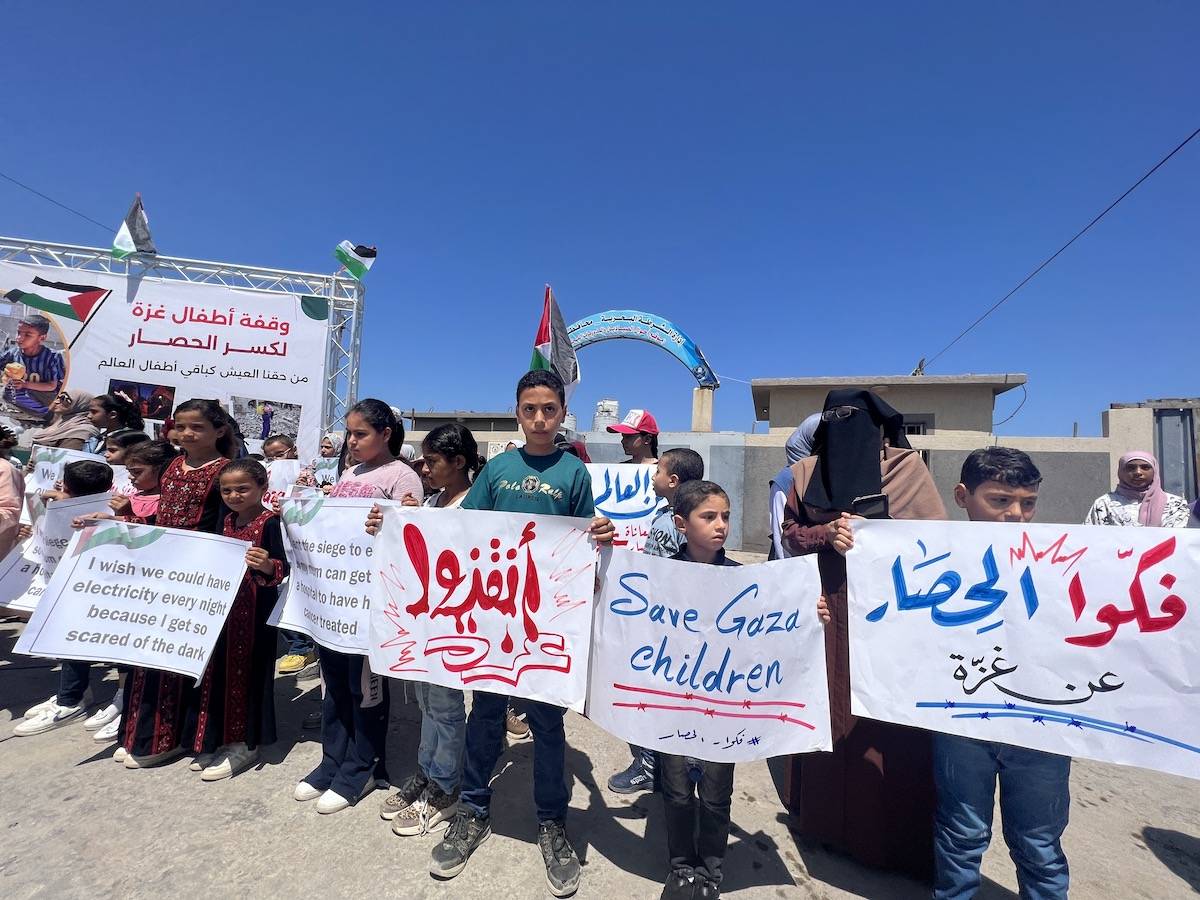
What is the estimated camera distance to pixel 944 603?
182 centimetres

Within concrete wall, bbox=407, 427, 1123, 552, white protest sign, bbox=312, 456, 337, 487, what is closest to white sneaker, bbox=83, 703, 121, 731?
white protest sign, bbox=312, 456, 337, 487

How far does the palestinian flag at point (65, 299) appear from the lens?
7.68 m

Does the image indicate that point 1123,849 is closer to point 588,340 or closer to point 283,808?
point 283,808

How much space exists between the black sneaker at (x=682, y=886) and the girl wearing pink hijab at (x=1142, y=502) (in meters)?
4.21

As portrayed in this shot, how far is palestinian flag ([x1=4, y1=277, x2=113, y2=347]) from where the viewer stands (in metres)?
7.68

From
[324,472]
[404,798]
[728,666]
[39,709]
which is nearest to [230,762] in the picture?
[404,798]

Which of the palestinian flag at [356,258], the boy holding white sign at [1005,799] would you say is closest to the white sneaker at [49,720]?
the boy holding white sign at [1005,799]

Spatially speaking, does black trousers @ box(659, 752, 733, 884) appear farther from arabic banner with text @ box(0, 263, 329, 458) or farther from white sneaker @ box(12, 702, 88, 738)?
arabic banner with text @ box(0, 263, 329, 458)

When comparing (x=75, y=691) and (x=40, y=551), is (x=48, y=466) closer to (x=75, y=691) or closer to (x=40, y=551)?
(x=40, y=551)

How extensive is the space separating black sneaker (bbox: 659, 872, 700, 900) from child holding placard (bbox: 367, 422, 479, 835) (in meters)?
1.02

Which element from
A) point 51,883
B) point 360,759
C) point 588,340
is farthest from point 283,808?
point 588,340

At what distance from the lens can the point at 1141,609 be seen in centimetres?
163

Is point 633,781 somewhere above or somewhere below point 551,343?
below

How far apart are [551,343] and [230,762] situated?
3334mm
